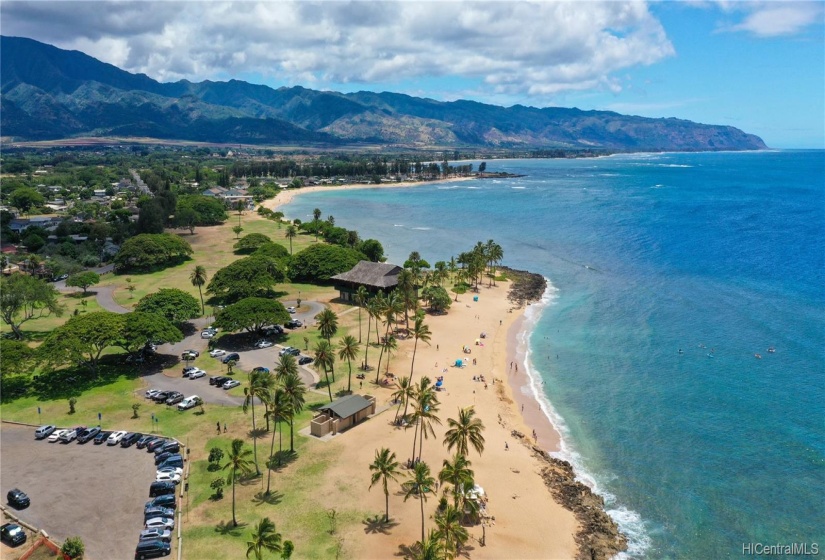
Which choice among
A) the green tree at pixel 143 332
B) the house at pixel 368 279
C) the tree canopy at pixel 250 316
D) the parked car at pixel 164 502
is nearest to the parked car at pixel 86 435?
the parked car at pixel 164 502

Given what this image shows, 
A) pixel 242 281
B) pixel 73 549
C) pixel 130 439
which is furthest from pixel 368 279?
pixel 73 549

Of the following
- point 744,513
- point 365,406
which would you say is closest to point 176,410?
point 365,406

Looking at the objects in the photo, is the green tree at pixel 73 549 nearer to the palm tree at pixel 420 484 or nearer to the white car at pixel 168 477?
the white car at pixel 168 477

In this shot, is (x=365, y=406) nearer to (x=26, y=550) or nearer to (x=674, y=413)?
(x=26, y=550)

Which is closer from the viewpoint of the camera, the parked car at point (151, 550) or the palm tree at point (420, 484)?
the parked car at point (151, 550)

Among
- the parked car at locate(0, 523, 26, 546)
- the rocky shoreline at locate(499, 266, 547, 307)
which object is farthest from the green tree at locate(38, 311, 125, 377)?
the rocky shoreline at locate(499, 266, 547, 307)

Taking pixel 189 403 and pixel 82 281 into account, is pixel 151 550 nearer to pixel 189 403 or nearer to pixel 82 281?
pixel 189 403
